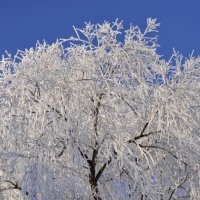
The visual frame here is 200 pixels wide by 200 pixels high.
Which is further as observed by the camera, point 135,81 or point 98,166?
point 98,166

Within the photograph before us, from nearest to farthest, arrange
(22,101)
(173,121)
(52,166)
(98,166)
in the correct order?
(52,166)
(173,121)
(22,101)
(98,166)

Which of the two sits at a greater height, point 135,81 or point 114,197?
point 135,81

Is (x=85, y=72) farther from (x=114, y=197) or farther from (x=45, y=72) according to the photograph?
(x=114, y=197)

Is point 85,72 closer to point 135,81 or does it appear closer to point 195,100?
point 135,81

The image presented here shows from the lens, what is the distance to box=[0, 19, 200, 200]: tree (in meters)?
7.39

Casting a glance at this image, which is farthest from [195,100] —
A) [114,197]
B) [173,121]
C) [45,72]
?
[45,72]

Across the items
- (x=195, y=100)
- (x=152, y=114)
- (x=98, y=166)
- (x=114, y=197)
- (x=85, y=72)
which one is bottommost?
(x=114, y=197)

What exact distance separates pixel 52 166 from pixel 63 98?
1213mm

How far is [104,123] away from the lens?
7.86 m

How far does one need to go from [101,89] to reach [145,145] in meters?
1.50

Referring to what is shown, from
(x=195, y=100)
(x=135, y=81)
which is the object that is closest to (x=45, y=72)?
(x=135, y=81)

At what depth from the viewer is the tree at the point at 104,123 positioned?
24.2ft

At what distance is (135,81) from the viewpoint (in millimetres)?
8375

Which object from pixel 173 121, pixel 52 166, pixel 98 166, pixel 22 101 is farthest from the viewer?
pixel 98 166
